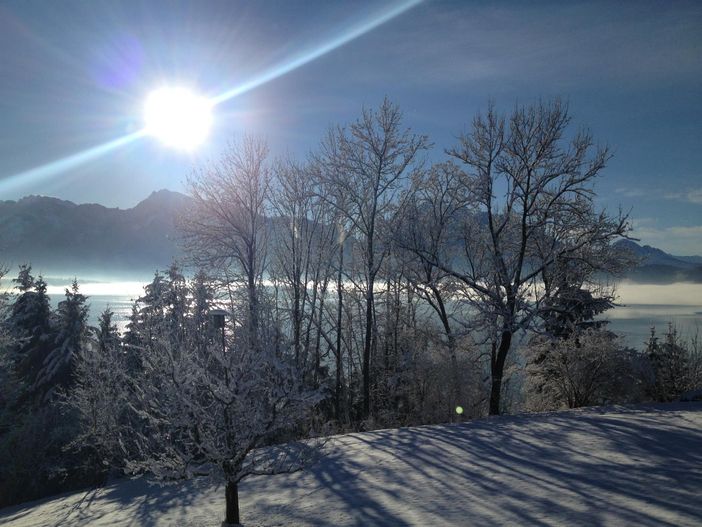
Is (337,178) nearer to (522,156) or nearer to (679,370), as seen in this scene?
(522,156)

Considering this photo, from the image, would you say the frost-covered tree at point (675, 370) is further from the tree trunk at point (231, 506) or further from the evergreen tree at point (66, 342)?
the evergreen tree at point (66, 342)

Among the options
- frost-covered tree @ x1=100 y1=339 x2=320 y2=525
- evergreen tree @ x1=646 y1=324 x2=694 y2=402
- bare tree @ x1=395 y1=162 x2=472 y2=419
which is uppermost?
bare tree @ x1=395 y1=162 x2=472 y2=419

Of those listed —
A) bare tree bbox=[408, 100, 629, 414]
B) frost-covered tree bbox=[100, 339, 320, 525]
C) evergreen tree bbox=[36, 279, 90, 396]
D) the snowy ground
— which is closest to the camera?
the snowy ground

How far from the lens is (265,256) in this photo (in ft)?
89.0

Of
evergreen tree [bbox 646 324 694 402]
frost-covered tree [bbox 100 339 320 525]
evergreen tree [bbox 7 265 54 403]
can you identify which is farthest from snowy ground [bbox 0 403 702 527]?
evergreen tree [bbox 7 265 54 403]

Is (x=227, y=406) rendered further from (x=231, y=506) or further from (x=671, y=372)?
(x=671, y=372)

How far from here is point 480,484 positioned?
8211mm

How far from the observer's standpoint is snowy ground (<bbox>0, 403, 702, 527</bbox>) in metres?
6.70

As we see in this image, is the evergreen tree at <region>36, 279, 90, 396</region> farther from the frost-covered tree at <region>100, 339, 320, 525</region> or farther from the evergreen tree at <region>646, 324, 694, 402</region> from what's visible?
the evergreen tree at <region>646, 324, 694, 402</region>

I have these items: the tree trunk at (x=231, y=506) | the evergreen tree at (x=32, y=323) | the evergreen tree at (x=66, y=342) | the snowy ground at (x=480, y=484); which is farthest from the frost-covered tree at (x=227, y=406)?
the evergreen tree at (x=32, y=323)

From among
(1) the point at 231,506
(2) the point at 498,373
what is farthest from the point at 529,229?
(1) the point at 231,506

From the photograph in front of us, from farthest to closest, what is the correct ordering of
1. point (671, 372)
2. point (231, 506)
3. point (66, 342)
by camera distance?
point (66, 342) < point (671, 372) < point (231, 506)

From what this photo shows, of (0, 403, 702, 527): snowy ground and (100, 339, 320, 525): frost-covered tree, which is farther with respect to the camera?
(100, 339, 320, 525): frost-covered tree

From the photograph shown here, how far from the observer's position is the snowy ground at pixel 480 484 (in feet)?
22.0
